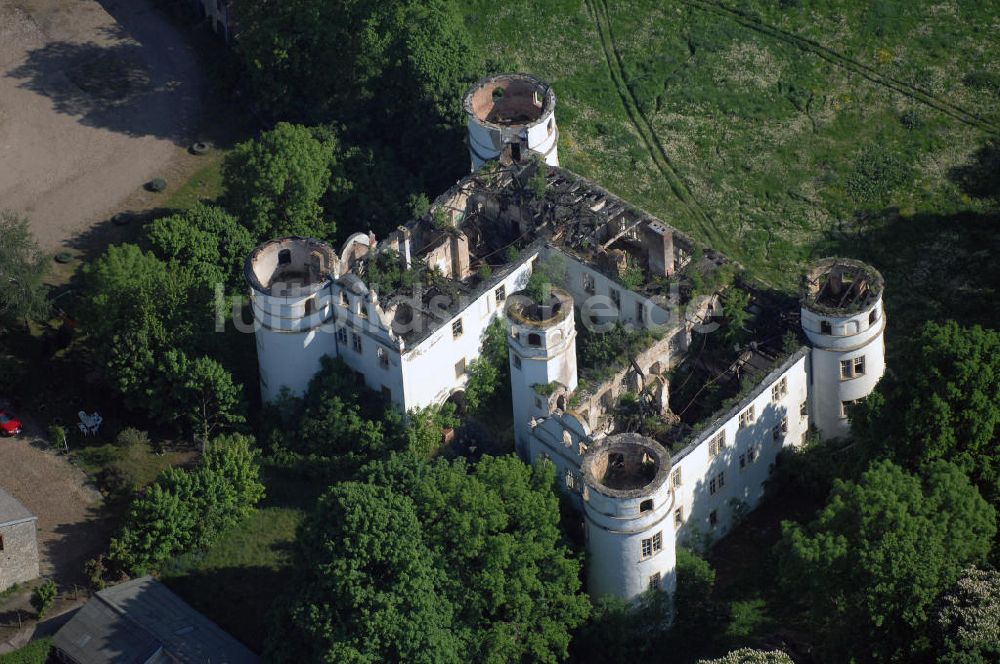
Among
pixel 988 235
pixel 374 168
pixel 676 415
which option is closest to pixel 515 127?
pixel 374 168

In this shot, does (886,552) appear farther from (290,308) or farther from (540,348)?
(290,308)

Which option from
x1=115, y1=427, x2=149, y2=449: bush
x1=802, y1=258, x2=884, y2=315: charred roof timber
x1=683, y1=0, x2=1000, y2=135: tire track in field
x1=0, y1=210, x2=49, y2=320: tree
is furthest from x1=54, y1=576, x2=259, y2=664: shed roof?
x1=683, y1=0, x2=1000, y2=135: tire track in field

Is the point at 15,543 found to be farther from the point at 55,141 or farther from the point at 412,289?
the point at 55,141

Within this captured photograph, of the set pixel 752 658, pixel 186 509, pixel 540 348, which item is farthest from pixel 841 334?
pixel 186 509

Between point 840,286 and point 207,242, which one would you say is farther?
point 207,242

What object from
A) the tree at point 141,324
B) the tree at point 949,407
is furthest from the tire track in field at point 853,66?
the tree at point 141,324

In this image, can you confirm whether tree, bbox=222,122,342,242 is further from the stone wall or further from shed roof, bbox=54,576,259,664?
shed roof, bbox=54,576,259,664
